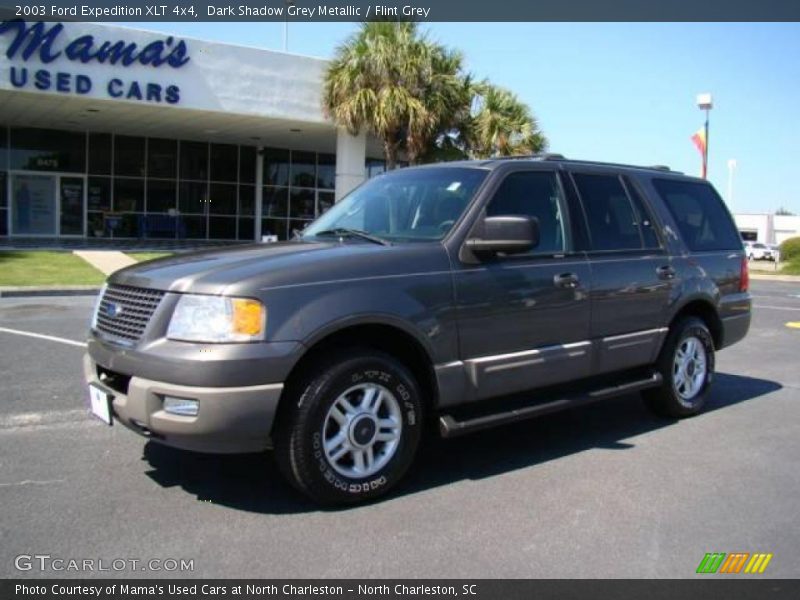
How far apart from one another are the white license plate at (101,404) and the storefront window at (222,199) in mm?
24259

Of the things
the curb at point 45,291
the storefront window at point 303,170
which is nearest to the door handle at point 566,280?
the curb at point 45,291

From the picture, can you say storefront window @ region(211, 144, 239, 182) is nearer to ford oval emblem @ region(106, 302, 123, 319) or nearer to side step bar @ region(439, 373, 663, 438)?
side step bar @ region(439, 373, 663, 438)

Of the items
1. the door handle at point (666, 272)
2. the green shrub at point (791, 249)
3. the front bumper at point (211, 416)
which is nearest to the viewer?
the front bumper at point (211, 416)

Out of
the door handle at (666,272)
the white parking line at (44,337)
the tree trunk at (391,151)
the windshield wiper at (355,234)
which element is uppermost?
the tree trunk at (391,151)

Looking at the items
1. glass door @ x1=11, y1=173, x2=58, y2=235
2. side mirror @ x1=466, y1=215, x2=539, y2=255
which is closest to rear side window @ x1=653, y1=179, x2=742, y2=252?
side mirror @ x1=466, y1=215, x2=539, y2=255

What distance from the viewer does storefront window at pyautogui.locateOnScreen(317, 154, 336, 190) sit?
29.0 metres

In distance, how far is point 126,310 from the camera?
4047mm

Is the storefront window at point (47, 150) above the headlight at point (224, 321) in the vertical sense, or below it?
above

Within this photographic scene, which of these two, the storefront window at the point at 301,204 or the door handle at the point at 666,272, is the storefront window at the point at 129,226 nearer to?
the storefront window at the point at 301,204

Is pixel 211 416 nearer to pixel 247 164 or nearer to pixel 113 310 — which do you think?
pixel 113 310

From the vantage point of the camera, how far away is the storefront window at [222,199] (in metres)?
27.5

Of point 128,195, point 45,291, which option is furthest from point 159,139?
point 45,291

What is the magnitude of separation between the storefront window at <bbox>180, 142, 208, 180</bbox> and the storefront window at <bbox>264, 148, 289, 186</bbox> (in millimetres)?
2234

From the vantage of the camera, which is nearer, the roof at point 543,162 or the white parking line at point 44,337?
the roof at point 543,162
